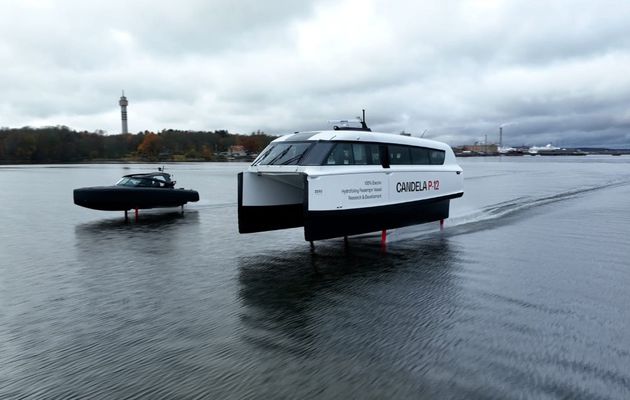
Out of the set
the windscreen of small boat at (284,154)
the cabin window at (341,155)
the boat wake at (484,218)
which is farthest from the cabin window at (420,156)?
the windscreen of small boat at (284,154)

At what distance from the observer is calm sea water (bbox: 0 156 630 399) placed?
4.59m

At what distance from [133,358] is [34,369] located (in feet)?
3.02

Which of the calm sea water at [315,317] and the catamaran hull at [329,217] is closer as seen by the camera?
the calm sea water at [315,317]

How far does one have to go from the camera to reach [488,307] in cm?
671

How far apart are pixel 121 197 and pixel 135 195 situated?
0.46 meters

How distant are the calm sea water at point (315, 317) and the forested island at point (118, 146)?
11184 cm

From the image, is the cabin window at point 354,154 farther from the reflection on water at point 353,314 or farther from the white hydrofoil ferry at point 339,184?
the reflection on water at point 353,314

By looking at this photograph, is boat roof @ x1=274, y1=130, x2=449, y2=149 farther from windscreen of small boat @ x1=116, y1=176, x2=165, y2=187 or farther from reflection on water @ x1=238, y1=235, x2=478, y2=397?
windscreen of small boat @ x1=116, y1=176, x2=165, y2=187

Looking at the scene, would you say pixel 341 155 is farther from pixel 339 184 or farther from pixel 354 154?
pixel 339 184

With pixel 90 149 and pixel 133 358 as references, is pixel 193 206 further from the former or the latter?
pixel 90 149

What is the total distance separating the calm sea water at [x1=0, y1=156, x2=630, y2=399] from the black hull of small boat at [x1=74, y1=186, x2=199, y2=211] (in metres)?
3.13

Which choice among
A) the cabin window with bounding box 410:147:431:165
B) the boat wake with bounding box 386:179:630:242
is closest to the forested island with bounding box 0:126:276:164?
the boat wake with bounding box 386:179:630:242

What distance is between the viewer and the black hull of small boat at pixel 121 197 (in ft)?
50.0

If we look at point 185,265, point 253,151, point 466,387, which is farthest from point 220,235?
point 253,151
